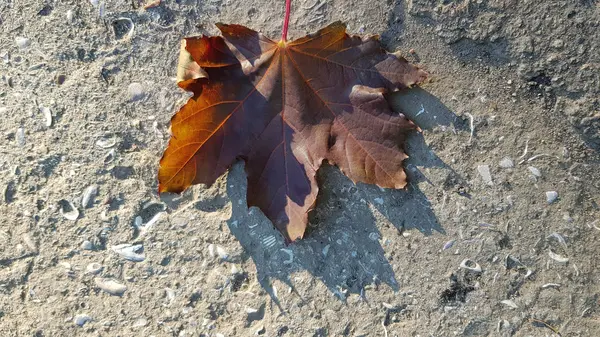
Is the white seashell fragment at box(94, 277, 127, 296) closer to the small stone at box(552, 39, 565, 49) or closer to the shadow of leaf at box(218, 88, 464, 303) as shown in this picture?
the shadow of leaf at box(218, 88, 464, 303)

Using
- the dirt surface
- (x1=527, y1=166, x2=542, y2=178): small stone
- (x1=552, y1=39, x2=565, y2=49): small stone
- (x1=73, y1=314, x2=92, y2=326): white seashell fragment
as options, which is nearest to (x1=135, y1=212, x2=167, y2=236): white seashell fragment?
the dirt surface

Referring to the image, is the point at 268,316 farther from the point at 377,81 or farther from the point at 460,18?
the point at 460,18

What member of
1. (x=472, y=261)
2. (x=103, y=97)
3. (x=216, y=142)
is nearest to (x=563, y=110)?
(x=472, y=261)

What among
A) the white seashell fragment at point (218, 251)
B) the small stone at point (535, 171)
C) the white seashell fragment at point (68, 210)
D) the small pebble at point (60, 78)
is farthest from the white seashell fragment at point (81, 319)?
the small stone at point (535, 171)

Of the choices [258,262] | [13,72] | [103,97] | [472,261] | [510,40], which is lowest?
[472,261]

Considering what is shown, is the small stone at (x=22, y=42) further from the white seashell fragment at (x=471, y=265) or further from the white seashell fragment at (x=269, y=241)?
the white seashell fragment at (x=471, y=265)

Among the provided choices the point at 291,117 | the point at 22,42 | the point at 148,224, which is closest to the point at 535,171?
the point at 291,117
